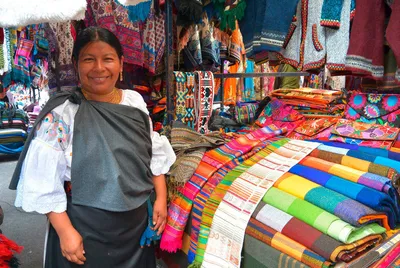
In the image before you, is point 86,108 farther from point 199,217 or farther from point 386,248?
point 386,248

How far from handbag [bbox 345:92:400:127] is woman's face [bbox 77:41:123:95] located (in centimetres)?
137

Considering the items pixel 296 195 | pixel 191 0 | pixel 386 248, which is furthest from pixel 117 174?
pixel 191 0

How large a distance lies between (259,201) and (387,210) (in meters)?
0.49

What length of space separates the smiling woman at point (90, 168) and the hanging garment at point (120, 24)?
99 centimetres

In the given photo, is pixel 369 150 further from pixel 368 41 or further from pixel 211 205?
pixel 211 205

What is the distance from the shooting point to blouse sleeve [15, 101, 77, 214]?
117cm

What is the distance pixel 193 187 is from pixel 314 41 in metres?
1.06

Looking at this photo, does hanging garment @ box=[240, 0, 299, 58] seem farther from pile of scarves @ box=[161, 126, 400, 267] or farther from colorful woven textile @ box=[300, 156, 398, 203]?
colorful woven textile @ box=[300, 156, 398, 203]

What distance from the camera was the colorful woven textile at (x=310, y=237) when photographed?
1.04 m

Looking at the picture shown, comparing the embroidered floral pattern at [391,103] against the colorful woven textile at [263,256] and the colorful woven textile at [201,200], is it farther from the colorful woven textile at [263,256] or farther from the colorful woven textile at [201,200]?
the colorful woven textile at [263,256]

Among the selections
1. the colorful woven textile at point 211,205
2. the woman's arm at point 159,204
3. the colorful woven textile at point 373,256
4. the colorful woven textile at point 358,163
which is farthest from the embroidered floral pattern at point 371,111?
the woman's arm at point 159,204

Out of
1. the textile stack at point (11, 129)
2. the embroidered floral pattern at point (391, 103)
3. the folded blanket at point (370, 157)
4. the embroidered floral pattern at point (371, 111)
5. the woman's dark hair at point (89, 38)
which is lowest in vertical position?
the textile stack at point (11, 129)

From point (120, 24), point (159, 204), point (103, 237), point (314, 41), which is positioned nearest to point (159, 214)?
point (159, 204)

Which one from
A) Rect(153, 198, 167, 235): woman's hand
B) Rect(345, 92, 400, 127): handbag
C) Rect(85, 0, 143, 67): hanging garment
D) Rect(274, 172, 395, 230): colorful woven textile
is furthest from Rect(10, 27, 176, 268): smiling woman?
Rect(345, 92, 400, 127): handbag
